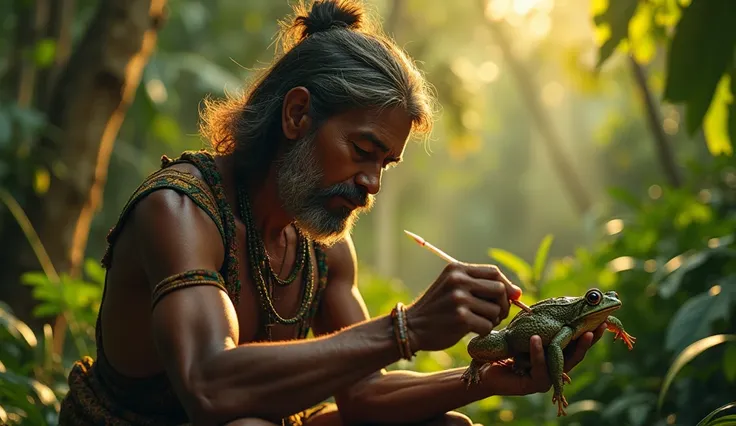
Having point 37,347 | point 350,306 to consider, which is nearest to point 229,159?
point 350,306

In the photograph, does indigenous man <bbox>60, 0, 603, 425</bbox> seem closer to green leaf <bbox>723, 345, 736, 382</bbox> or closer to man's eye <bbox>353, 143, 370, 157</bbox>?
man's eye <bbox>353, 143, 370, 157</bbox>

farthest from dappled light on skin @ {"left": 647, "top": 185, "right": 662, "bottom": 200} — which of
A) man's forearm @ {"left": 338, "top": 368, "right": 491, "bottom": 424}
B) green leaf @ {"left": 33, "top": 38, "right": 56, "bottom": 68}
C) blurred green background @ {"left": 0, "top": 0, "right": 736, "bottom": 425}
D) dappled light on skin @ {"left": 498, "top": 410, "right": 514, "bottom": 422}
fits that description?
man's forearm @ {"left": 338, "top": 368, "right": 491, "bottom": 424}

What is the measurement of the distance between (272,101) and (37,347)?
6.36ft

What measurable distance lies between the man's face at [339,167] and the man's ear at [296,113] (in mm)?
46

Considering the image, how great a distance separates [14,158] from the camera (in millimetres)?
5781

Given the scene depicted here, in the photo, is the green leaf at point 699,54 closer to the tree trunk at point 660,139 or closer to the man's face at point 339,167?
the man's face at point 339,167

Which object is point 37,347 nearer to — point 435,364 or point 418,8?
point 435,364

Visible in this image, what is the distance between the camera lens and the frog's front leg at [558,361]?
2.52m

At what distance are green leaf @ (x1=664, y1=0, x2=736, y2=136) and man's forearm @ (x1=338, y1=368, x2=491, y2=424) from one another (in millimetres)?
1194

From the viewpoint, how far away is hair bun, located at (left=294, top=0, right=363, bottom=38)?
322 centimetres

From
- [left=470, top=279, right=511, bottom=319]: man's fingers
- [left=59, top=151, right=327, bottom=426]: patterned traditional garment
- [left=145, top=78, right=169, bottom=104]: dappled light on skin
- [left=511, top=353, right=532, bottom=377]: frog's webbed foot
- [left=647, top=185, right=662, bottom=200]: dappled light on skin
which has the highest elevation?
[left=145, top=78, right=169, bottom=104]: dappled light on skin

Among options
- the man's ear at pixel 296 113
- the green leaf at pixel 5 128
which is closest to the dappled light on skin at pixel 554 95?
the green leaf at pixel 5 128

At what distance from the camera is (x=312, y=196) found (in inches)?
115

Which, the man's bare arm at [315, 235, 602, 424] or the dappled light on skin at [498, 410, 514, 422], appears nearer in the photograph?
the man's bare arm at [315, 235, 602, 424]
